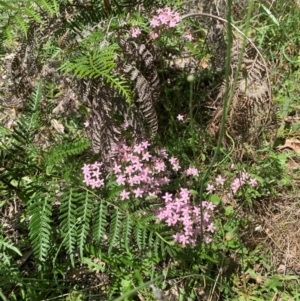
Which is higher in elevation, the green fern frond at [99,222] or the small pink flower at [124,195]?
the green fern frond at [99,222]

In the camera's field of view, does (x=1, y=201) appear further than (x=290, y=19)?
No

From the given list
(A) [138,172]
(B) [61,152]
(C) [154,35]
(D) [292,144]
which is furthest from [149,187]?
(D) [292,144]

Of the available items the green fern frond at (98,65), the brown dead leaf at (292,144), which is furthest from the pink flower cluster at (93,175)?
the brown dead leaf at (292,144)

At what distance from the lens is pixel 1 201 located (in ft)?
8.89

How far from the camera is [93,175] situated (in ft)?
7.08

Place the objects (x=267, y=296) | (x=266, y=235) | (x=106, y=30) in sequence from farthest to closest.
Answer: (x=266, y=235) < (x=267, y=296) < (x=106, y=30)

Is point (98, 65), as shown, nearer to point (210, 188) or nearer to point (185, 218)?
point (185, 218)

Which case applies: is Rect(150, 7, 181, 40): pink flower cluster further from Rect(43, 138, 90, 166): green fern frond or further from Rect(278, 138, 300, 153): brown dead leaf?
Rect(278, 138, 300, 153): brown dead leaf

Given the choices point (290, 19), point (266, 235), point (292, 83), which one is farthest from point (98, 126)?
point (290, 19)

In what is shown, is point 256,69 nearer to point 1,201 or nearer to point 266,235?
point 266,235

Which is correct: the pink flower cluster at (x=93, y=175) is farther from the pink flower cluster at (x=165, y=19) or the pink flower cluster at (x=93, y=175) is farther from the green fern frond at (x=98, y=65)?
the pink flower cluster at (x=165, y=19)

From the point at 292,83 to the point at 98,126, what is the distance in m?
1.54

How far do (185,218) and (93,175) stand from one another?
0.48m

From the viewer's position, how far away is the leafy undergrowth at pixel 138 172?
202cm
